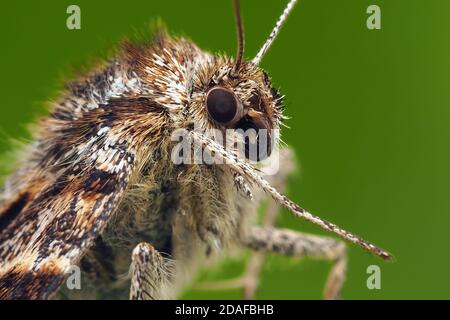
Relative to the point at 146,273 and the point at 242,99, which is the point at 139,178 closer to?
the point at 146,273

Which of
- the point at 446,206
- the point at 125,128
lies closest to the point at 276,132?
the point at 125,128

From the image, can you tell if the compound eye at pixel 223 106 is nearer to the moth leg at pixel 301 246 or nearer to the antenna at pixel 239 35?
the antenna at pixel 239 35

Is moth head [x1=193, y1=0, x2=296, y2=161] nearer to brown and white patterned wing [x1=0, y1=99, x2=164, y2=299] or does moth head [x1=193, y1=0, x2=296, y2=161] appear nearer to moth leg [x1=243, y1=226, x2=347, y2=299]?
brown and white patterned wing [x1=0, y1=99, x2=164, y2=299]

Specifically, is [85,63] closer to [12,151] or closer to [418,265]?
[12,151]

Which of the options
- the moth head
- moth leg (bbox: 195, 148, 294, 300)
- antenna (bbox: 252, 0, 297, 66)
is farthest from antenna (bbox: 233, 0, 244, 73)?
moth leg (bbox: 195, 148, 294, 300)

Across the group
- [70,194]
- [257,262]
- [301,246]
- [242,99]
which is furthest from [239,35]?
[257,262]

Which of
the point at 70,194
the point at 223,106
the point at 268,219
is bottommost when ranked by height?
the point at 70,194

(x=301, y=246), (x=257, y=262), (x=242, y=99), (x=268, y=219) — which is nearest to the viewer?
(x=242, y=99)
